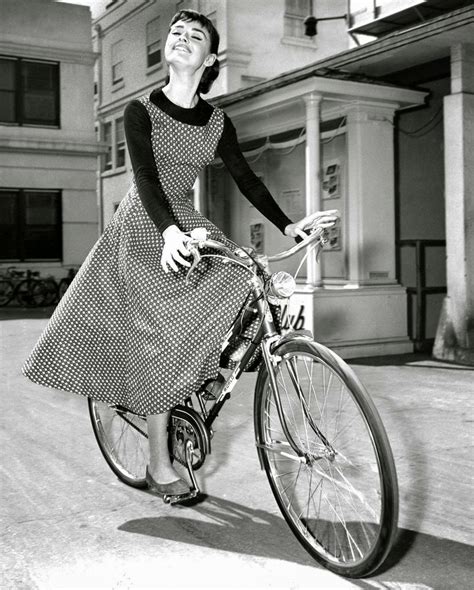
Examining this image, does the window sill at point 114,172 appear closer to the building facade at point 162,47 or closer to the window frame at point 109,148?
the building facade at point 162,47

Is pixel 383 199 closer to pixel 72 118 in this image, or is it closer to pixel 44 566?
pixel 44 566

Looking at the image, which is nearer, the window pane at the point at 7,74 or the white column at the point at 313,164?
the white column at the point at 313,164

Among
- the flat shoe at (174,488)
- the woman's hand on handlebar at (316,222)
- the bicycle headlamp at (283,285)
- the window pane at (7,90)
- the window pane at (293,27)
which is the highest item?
the window pane at (293,27)

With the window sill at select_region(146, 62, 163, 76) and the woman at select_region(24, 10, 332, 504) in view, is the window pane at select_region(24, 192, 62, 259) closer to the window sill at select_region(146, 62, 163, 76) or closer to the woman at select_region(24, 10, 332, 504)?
the window sill at select_region(146, 62, 163, 76)

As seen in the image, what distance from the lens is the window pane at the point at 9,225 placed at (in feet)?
74.1

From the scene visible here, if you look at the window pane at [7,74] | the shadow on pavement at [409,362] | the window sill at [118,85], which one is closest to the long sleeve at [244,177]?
the shadow on pavement at [409,362]

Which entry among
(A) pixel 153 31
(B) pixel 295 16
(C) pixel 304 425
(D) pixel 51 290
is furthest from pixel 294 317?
(A) pixel 153 31

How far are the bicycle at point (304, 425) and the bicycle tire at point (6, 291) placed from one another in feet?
58.8

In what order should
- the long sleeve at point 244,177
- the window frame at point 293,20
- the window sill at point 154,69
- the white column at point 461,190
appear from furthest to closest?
the window sill at point 154,69 → the window frame at point 293,20 → the white column at point 461,190 → the long sleeve at point 244,177

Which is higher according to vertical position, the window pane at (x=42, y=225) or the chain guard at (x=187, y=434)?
the window pane at (x=42, y=225)

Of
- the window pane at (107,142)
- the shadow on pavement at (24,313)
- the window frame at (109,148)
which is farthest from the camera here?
the window pane at (107,142)

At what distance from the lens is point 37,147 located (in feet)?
74.4

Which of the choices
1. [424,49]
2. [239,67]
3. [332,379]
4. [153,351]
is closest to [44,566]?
[153,351]

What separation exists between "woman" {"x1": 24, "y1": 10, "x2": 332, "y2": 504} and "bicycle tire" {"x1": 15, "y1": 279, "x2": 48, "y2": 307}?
17.3 metres
